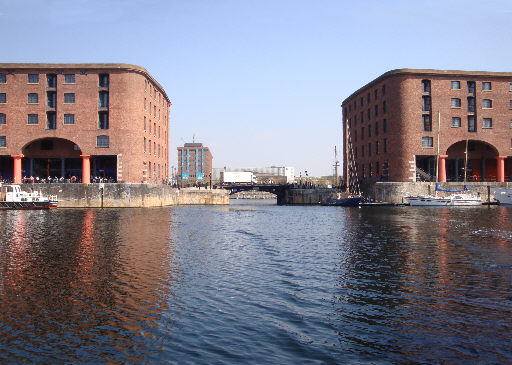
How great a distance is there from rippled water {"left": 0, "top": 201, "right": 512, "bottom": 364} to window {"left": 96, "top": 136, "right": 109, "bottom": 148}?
53096 mm

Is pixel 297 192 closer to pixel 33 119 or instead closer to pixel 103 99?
pixel 103 99

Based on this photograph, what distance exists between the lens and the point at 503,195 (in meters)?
85.3

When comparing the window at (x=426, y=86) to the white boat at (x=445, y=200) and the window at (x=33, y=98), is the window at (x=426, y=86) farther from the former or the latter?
the window at (x=33, y=98)

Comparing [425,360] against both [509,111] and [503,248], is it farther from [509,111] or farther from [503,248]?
[509,111]

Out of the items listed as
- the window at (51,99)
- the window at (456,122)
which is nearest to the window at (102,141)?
the window at (51,99)

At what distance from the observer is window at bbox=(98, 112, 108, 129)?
7900cm

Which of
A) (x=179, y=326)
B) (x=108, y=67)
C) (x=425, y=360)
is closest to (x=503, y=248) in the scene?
(x=425, y=360)

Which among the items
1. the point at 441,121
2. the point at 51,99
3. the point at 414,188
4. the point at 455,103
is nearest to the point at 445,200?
the point at 414,188

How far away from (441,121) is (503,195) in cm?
1832

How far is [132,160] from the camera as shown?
78312 millimetres

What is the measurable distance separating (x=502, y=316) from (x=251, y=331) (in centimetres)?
742

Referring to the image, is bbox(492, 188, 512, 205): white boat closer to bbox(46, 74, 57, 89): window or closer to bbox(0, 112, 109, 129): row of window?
bbox(0, 112, 109, 129): row of window

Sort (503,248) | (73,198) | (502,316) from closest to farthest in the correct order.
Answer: (502,316), (503,248), (73,198)

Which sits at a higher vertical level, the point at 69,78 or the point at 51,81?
A: the point at 69,78
